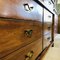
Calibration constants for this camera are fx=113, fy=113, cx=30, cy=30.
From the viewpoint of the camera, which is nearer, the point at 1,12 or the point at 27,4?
the point at 1,12

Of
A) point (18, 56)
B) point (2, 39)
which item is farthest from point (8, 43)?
point (18, 56)

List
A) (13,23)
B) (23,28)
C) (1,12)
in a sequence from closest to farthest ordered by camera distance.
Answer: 1. (1,12)
2. (13,23)
3. (23,28)

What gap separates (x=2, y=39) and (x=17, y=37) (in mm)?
165

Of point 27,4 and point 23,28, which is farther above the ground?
point 27,4

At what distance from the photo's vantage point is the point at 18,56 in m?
0.73

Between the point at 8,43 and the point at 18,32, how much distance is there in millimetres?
132

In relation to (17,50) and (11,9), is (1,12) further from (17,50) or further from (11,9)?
(17,50)

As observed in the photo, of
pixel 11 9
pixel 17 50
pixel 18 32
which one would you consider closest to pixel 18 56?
pixel 17 50

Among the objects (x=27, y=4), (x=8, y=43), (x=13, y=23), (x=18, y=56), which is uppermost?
(x=27, y=4)

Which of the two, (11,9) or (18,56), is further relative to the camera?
(18,56)

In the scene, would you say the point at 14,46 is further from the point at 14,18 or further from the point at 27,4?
the point at 27,4

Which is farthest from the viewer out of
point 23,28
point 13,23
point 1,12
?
point 23,28

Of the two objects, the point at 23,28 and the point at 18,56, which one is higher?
the point at 23,28

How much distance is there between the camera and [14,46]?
2.18 ft
